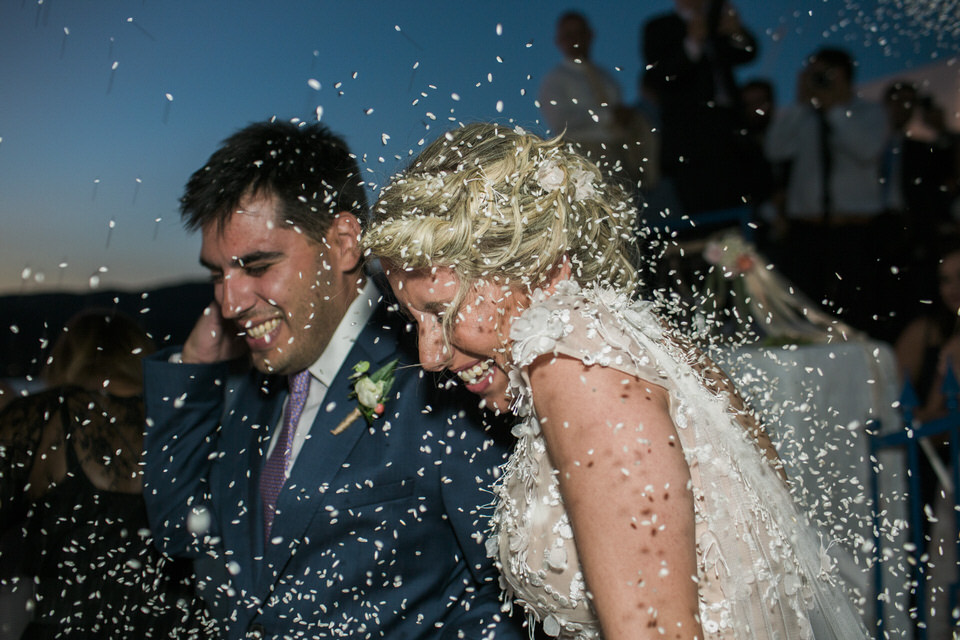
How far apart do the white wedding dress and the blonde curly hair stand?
11 centimetres

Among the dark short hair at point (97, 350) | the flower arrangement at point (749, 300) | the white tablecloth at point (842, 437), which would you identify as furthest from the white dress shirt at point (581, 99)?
the dark short hair at point (97, 350)

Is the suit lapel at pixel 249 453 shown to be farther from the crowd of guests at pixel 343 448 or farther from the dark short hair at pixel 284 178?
the dark short hair at pixel 284 178

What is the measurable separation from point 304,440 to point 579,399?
2.98 feet

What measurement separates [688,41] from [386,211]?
102 inches

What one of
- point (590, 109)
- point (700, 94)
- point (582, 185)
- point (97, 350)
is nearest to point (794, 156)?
point (700, 94)

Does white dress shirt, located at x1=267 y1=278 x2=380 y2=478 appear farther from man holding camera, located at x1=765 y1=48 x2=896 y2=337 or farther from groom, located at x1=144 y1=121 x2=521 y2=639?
man holding camera, located at x1=765 y1=48 x2=896 y2=337

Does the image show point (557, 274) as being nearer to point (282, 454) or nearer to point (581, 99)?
point (282, 454)

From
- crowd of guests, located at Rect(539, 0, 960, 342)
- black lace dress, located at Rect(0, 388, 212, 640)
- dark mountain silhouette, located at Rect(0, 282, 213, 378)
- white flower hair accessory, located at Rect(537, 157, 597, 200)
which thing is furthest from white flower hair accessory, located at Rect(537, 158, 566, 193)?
crowd of guests, located at Rect(539, 0, 960, 342)

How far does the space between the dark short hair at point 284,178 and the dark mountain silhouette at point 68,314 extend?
0.45 metres

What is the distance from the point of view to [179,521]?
72.6 inches

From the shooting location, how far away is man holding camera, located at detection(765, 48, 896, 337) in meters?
3.35

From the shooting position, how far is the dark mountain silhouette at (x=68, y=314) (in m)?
2.04

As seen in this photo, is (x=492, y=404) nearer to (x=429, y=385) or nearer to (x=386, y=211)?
(x=429, y=385)

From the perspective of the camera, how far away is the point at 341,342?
1834 millimetres
